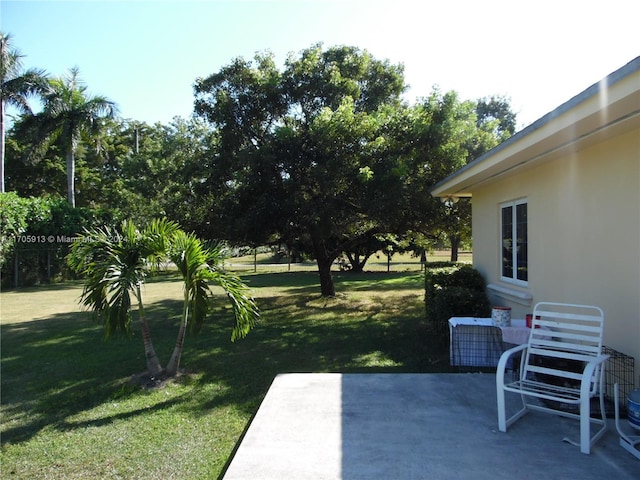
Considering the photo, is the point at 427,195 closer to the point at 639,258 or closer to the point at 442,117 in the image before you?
the point at 442,117

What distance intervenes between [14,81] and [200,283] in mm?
25250

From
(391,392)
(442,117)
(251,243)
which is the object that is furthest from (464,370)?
(251,243)

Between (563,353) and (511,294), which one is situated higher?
(511,294)

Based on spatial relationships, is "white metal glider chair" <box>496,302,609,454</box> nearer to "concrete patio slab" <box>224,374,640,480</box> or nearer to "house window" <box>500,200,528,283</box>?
"concrete patio slab" <box>224,374,640,480</box>

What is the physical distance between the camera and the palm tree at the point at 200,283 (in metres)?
5.32

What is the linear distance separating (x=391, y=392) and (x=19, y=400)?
4437 millimetres

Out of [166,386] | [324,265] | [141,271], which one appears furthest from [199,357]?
[324,265]

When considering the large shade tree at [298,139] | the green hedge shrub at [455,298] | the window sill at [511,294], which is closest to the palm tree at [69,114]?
the large shade tree at [298,139]

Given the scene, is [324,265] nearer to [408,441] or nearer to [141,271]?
[141,271]

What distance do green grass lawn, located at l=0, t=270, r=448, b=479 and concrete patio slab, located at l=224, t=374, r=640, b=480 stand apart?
600 millimetres

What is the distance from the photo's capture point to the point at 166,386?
17.6 feet

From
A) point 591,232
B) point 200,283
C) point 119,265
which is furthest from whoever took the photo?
point 200,283

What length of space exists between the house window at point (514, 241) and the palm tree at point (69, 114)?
24.6 meters

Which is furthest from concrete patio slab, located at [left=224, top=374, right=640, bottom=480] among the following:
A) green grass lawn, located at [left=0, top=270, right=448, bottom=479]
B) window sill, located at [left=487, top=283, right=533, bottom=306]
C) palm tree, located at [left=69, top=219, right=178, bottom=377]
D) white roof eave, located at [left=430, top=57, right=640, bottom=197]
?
white roof eave, located at [left=430, top=57, right=640, bottom=197]
